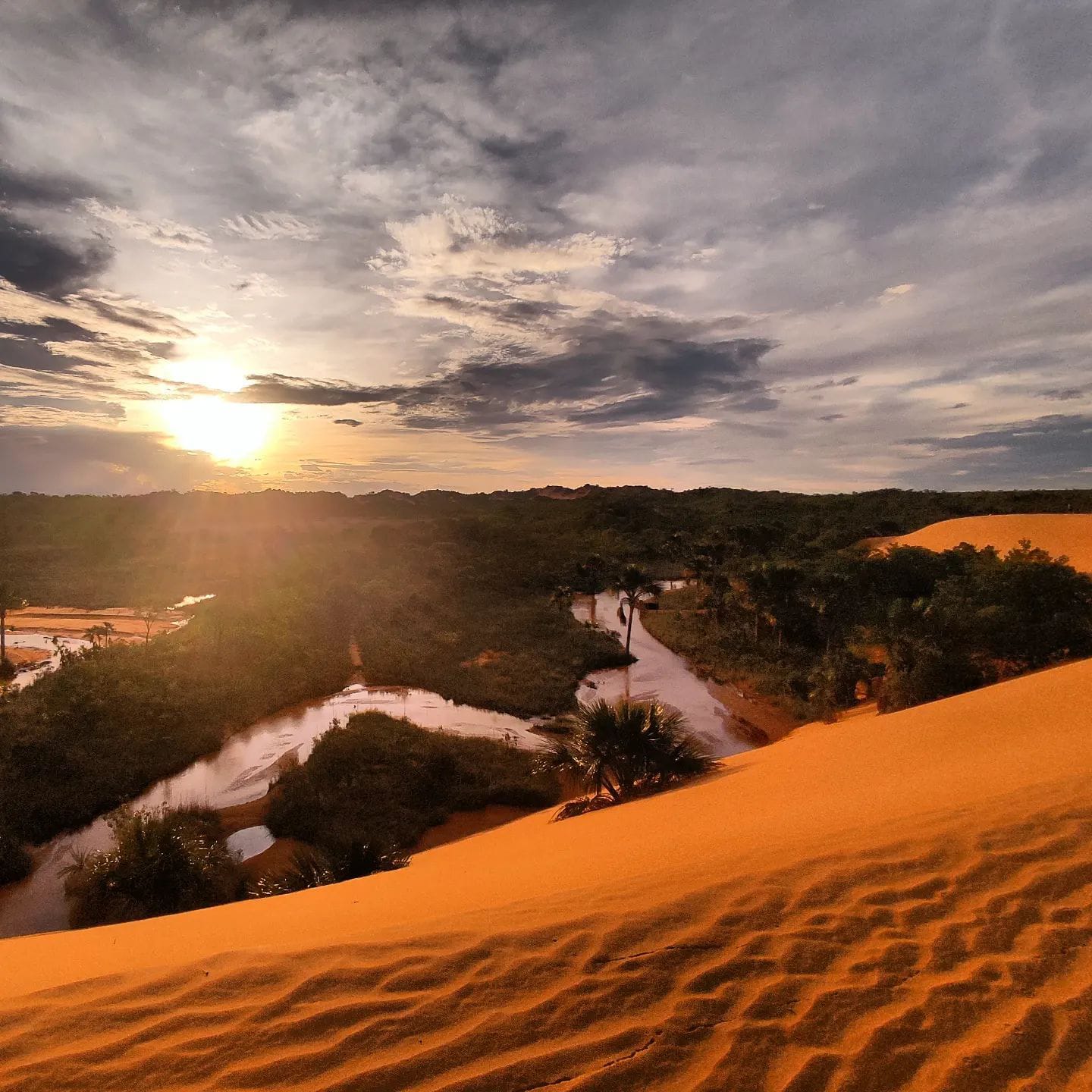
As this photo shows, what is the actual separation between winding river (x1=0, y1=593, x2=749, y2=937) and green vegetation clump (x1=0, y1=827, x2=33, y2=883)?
0.18 m

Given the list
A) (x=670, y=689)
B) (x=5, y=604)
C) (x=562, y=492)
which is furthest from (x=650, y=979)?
(x=562, y=492)

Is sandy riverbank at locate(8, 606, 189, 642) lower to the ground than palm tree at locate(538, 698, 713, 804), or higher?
higher

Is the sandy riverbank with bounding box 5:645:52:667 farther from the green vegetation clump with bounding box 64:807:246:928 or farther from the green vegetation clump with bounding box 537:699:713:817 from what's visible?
the green vegetation clump with bounding box 537:699:713:817

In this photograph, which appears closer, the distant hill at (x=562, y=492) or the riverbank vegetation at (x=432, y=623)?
the riverbank vegetation at (x=432, y=623)

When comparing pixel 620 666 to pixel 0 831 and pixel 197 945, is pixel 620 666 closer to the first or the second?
pixel 0 831

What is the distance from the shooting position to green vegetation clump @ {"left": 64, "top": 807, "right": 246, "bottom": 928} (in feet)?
30.9

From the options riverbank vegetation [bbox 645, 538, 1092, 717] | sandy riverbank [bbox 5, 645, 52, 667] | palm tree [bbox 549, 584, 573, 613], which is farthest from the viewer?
palm tree [bbox 549, 584, 573, 613]

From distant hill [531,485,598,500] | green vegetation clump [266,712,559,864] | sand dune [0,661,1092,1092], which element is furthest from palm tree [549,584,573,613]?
distant hill [531,485,598,500]

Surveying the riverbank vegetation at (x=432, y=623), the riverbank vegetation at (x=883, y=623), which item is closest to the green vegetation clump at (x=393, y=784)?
the riverbank vegetation at (x=432, y=623)

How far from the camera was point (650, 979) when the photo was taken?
3527mm

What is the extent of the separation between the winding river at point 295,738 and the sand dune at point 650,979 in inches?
286

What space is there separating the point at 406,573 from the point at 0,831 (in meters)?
34.0

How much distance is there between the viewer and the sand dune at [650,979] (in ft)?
9.58

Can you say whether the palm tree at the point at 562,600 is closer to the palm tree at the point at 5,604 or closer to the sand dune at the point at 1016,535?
the sand dune at the point at 1016,535
